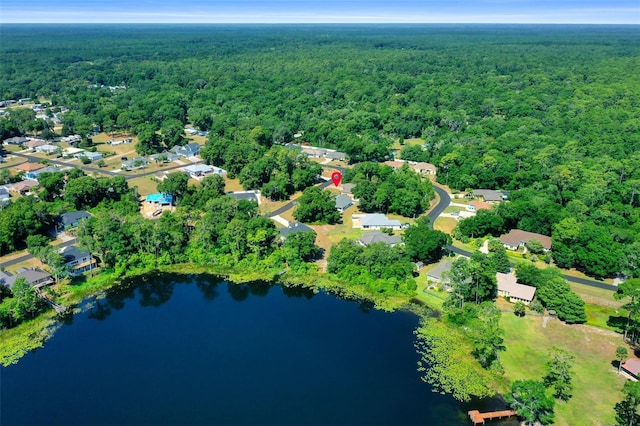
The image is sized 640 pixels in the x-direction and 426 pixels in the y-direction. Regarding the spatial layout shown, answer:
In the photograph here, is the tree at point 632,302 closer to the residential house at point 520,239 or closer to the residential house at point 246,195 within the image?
the residential house at point 520,239

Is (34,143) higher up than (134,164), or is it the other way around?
(34,143)

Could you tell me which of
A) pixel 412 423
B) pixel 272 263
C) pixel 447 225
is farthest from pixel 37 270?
pixel 447 225

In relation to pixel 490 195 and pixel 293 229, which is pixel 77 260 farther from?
pixel 490 195

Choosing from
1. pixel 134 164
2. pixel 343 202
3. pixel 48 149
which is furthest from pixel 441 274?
pixel 48 149

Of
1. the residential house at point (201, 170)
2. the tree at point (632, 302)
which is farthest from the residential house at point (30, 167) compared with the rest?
the tree at point (632, 302)

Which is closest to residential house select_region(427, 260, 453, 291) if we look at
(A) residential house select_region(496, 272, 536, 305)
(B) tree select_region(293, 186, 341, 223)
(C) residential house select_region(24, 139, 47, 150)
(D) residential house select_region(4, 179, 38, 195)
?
(A) residential house select_region(496, 272, 536, 305)

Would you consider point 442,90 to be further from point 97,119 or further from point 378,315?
point 378,315

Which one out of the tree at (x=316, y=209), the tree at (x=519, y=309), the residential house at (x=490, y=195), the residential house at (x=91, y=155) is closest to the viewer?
the tree at (x=519, y=309)
